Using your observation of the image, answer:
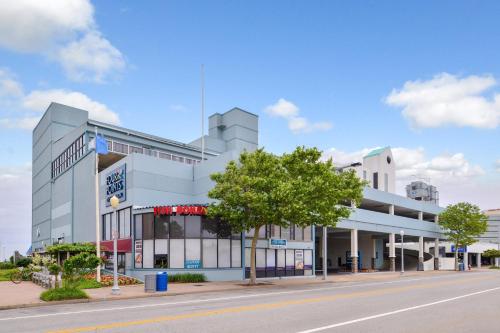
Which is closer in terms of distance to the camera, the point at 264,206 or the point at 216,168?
the point at 264,206

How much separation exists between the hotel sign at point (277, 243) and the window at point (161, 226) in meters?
8.82

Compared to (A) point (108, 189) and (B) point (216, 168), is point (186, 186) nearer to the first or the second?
(B) point (216, 168)

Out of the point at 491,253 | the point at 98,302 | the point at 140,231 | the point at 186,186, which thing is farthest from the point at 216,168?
the point at 491,253

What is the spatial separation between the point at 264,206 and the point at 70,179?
32.1 metres

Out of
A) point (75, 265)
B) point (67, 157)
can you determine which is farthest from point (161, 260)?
point (67, 157)

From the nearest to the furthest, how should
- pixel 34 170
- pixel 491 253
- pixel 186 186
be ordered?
1. pixel 186 186
2. pixel 34 170
3. pixel 491 253

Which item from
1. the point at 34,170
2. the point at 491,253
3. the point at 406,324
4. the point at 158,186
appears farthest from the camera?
the point at 491,253

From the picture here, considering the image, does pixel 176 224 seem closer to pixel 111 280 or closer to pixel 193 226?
pixel 193 226

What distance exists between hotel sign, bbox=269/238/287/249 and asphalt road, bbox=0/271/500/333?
17896 mm

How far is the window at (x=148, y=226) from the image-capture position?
116 feet

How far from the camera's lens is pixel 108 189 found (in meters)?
43.0

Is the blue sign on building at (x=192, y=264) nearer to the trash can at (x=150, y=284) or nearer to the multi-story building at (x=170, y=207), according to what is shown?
the multi-story building at (x=170, y=207)

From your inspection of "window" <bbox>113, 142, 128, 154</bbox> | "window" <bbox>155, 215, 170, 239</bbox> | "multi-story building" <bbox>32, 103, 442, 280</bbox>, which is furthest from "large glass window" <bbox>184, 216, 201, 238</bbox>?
"window" <bbox>113, 142, 128, 154</bbox>

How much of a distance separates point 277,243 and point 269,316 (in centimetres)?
2443
